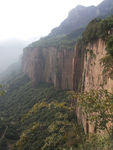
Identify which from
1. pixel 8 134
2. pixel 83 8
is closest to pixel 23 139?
pixel 8 134

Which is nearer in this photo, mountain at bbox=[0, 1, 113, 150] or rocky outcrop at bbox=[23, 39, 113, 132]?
mountain at bbox=[0, 1, 113, 150]

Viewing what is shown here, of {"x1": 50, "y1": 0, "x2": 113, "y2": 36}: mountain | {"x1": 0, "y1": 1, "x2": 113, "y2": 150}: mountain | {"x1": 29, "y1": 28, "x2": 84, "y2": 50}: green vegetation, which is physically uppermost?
{"x1": 50, "y1": 0, "x2": 113, "y2": 36}: mountain

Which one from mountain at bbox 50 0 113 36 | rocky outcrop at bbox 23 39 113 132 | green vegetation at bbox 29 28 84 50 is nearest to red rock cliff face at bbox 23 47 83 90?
rocky outcrop at bbox 23 39 113 132

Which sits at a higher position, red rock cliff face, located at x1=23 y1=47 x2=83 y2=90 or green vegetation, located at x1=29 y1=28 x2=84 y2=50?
green vegetation, located at x1=29 y1=28 x2=84 y2=50

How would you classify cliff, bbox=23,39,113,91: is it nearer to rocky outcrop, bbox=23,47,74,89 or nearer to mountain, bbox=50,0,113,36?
rocky outcrop, bbox=23,47,74,89

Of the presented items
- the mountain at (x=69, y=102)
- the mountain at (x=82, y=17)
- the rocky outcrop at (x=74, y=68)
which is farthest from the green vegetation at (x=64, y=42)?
the mountain at (x=82, y=17)

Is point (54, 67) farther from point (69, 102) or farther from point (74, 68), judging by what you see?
point (69, 102)

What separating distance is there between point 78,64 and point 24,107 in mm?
21502

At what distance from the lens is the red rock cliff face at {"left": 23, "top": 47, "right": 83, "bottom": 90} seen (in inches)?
1048

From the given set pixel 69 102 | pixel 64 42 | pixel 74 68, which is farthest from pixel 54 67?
pixel 69 102

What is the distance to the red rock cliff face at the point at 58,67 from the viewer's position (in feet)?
87.4

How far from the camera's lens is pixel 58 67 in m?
41.7

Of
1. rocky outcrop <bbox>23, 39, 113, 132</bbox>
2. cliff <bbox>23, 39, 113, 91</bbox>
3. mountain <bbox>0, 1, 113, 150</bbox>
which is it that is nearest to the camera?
mountain <bbox>0, 1, 113, 150</bbox>

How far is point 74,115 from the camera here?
78.9 ft
